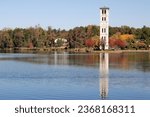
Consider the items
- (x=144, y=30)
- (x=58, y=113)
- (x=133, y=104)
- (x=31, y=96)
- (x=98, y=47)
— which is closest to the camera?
(x=58, y=113)

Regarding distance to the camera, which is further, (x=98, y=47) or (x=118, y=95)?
(x=98, y=47)

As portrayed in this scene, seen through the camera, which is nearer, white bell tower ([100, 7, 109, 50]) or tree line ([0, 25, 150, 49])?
white bell tower ([100, 7, 109, 50])

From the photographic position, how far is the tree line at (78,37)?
250ft

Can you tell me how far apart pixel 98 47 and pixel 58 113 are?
63.3 m

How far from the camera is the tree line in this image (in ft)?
250

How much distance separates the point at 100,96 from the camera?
14062 mm

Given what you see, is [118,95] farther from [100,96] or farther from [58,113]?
[58,113]

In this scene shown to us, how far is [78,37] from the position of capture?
79.2 metres

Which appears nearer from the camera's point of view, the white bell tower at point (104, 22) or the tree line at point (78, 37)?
the white bell tower at point (104, 22)

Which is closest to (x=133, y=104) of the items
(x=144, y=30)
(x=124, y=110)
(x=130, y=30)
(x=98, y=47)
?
(x=124, y=110)

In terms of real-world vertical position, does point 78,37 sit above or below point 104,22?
below

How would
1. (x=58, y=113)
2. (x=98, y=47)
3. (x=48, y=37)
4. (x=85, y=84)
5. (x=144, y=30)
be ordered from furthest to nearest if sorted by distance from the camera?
(x=48, y=37)
(x=144, y=30)
(x=98, y=47)
(x=85, y=84)
(x=58, y=113)

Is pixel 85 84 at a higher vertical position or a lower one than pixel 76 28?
lower

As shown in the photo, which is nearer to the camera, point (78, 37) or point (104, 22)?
point (104, 22)
